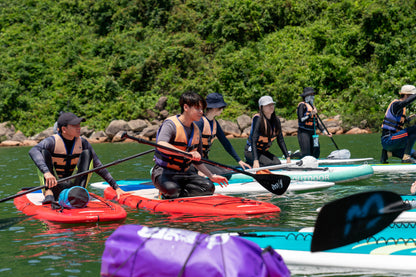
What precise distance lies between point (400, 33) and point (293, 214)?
2451 centimetres

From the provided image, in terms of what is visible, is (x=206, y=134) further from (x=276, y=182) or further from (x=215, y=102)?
(x=276, y=182)

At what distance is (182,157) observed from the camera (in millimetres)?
6090

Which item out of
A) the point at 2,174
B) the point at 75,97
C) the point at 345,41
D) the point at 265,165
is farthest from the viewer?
the point at 75,97

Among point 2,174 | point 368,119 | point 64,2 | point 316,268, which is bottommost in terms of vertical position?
point 368,119

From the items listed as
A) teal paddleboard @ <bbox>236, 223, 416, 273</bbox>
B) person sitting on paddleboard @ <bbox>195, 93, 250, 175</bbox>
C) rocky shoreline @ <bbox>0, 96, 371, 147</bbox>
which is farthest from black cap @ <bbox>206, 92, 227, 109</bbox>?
rocky shoreline @ <bbox>0, 96, 371, 147</bbox>

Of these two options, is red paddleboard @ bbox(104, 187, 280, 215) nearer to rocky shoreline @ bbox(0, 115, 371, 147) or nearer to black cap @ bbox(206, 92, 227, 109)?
black cap @ bbox(206, 92, 227, 109)

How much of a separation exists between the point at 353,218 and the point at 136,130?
A: 2411cm

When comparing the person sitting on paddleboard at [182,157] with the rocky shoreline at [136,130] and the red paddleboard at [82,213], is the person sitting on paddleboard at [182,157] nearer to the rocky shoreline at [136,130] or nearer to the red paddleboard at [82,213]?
the red paddleboard at [82,213]

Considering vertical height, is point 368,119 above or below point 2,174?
below

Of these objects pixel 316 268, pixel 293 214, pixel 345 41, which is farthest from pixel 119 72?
pixel 316 268

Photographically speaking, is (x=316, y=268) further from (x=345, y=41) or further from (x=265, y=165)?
(x=345, y=41)

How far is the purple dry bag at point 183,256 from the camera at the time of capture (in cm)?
266

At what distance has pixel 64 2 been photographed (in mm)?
38188

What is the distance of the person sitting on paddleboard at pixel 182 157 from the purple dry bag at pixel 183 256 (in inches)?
113
